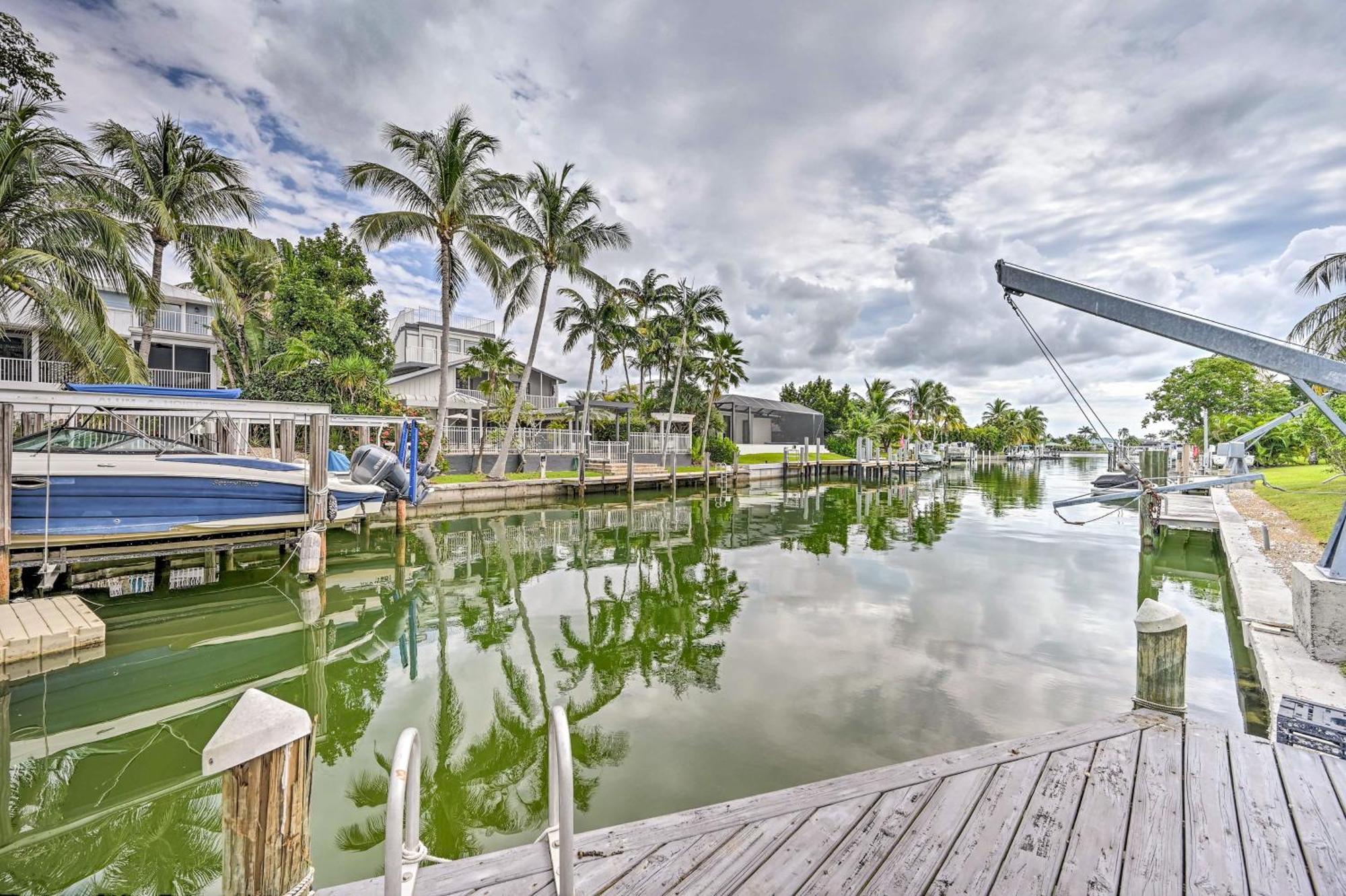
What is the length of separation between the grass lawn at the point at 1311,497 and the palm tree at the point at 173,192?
85.1ft

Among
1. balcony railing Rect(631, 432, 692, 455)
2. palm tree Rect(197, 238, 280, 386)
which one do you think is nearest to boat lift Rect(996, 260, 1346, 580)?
balcony railing Rect(631, 432, 692, 455)

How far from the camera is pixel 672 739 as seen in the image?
17.4 feet

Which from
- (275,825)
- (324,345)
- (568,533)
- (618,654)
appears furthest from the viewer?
(324,345)

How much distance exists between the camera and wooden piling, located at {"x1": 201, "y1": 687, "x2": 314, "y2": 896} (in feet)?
6.14

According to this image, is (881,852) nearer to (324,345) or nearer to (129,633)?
(129,633)

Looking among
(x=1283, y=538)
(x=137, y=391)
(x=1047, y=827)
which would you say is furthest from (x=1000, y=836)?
(x=1283, y=538)

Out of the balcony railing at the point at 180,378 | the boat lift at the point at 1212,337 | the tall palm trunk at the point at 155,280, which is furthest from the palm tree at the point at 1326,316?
the balcony railing at the point at 180,378

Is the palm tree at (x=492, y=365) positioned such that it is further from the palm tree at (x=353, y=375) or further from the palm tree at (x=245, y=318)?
the palm tree at (x=245, y=318)

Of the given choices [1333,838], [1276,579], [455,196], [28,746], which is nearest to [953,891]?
[1333,838]

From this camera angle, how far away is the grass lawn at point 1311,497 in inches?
499

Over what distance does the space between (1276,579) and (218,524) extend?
1630 cm

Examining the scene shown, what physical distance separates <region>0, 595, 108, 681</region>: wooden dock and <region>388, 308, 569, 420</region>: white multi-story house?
897 inches

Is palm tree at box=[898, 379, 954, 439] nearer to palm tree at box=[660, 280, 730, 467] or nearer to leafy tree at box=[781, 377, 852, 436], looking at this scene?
leafy tree at box=[781, 377, 852, 436]

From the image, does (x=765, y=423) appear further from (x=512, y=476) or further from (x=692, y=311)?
(x=512, y=476)
